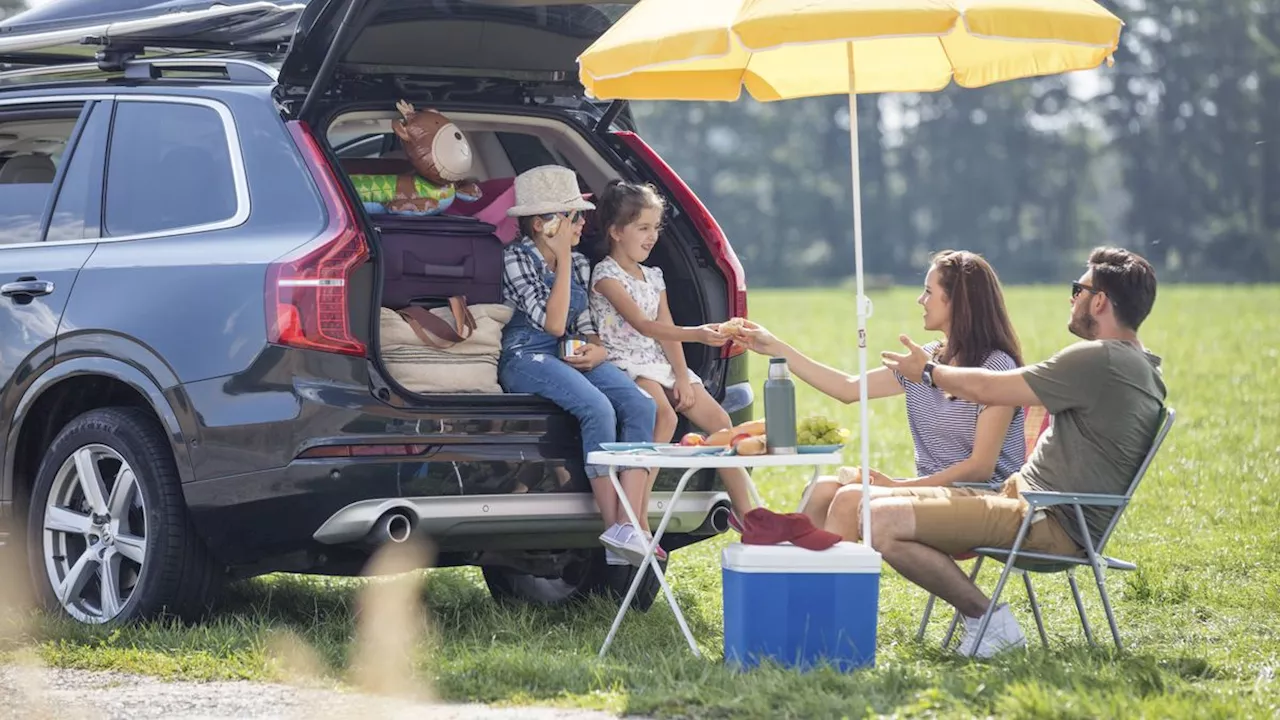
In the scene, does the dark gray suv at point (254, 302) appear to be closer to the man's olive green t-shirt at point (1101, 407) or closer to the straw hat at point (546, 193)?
the straw hat at point (546, 193)

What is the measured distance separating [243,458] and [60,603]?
1.08 metres

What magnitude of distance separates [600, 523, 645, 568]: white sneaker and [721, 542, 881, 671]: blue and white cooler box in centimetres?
54

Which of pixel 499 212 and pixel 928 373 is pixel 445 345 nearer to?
pixel 499 212

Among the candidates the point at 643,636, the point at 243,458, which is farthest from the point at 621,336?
the point at 243,458

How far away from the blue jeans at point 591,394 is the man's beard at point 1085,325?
53.3 inches

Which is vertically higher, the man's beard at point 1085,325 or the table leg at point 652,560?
the man's beard at point 1085,325

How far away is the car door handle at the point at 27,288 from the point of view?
6352mm

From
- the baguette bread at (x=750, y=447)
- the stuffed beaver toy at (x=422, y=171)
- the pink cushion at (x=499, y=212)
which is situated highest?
the stuffed beaver toy at (x=422, y=171)

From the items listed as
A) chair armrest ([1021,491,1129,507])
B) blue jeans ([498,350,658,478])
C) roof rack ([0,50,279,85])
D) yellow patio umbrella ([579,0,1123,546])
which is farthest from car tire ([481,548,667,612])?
roof rack ([0,50,279,85])

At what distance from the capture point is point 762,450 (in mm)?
5750

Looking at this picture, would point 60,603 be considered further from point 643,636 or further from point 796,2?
point 796,2

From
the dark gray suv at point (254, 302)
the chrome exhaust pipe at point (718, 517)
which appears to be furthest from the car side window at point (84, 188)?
the chrome exhaust pipe at point (718, 517)

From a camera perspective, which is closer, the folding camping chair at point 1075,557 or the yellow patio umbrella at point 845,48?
the yellow patio umbrella at point 845,48

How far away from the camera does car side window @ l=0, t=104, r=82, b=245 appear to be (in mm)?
6680
